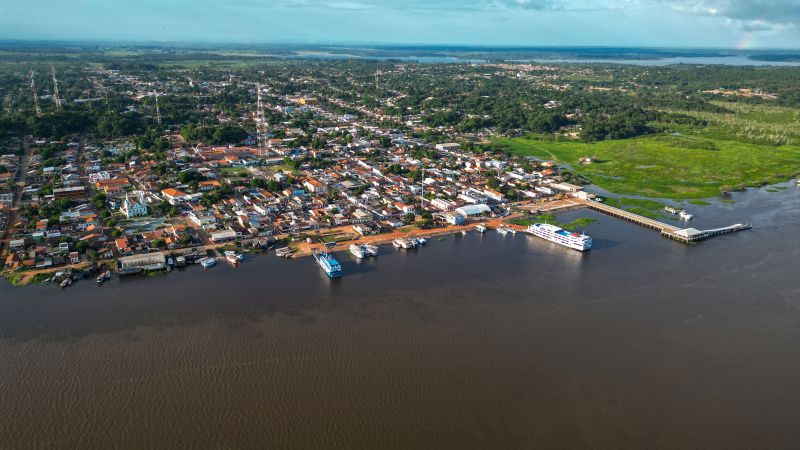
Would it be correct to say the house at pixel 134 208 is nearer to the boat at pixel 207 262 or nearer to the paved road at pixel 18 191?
the paved road at pixel 18 191

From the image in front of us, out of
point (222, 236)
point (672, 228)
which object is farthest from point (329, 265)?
point (672, 228)

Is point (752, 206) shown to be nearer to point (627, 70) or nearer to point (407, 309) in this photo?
point (407, 309)

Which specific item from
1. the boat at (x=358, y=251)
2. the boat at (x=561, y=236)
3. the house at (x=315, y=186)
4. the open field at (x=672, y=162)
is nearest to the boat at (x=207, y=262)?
the boat at (x=358, y=251)

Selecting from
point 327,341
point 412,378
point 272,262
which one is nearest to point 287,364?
point 327,341

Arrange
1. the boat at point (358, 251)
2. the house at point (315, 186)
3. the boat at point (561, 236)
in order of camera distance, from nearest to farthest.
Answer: the boat at point (358, 251)
the boat at point (561, 236)
the house at point (315, 186)

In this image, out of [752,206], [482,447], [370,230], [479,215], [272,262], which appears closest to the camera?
[482,447]
